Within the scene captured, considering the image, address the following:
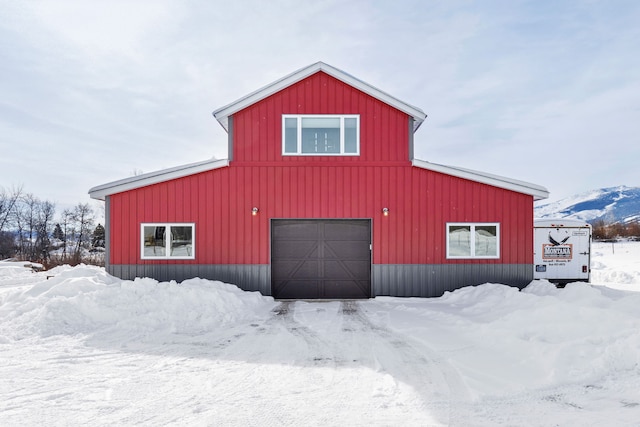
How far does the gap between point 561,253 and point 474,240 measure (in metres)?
3.96

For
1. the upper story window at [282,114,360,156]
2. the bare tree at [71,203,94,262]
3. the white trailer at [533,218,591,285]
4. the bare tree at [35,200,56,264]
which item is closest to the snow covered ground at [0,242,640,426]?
the white trailer at [533,218,591,285]

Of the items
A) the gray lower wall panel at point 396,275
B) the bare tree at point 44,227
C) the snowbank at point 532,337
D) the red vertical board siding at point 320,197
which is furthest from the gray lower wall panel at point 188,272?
the bare tree at point 44,227

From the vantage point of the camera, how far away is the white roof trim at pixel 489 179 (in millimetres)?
10773

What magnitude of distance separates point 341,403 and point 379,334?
3.03 meters

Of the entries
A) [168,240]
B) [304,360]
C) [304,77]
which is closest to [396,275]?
[304,360]

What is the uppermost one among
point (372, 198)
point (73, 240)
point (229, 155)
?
point (229, 155)

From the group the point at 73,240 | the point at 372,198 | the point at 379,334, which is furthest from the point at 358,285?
the point at 73,240

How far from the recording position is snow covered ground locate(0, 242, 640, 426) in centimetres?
384

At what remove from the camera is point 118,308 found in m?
7.79

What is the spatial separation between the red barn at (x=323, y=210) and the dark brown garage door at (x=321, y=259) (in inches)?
1.2

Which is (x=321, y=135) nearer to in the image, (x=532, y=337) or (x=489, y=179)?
(x=489, y=179)

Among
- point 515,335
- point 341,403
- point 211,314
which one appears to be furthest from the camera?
point 211,314

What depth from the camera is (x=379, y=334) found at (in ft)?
22.9

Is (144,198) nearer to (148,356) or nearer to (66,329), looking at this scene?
(66,329)
